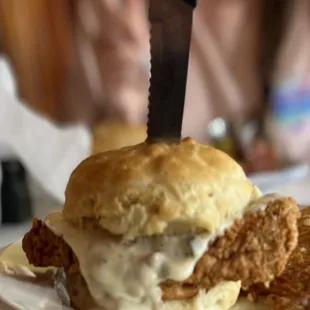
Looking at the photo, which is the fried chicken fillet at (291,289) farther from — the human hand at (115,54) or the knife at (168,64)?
the human hand at (115,54)

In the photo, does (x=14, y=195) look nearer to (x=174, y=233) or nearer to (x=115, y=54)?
(x=174, y=233)

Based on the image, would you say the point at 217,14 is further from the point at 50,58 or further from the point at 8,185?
the point at 8,185

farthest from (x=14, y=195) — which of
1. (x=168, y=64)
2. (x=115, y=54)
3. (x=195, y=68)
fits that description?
(x=195, y=68)

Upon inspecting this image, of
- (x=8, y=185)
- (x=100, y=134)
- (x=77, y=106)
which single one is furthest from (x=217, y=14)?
(x=8, y=185)

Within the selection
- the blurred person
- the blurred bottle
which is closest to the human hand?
the blurred person

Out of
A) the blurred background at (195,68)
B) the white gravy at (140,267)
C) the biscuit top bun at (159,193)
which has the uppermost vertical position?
the biscuit top bun at (159,193)

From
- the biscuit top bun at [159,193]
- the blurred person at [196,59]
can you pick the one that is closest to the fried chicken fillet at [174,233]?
the biscuit top bun at [159,193]
